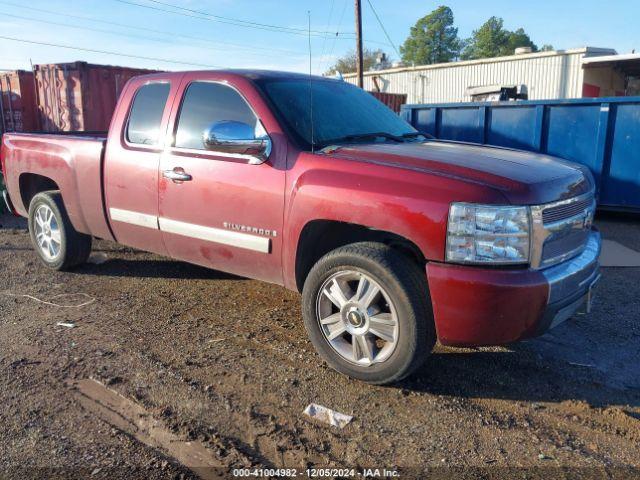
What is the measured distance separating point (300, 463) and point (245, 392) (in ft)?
2.51

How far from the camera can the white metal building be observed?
2498 centimetres

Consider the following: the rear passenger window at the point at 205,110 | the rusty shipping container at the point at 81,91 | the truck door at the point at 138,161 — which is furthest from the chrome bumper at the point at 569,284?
the rusty shipping container at the point at 81,91

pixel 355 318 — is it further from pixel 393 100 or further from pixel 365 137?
pixel 393 100

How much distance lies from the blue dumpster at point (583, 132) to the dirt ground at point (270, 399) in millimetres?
5064

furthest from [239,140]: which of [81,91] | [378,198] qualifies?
[81,91]

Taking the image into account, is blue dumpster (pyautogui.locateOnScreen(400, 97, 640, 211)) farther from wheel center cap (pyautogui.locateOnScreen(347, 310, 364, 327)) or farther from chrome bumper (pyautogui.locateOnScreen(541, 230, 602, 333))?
wheel center cap (pyautogui.locateOnScreen(347, 310, 364, 327))

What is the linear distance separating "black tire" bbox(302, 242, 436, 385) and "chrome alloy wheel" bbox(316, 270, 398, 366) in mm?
36

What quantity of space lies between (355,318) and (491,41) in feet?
265

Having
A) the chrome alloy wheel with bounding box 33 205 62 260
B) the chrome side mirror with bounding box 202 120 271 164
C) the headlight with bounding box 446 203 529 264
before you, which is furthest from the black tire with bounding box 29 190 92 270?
the headlight with bounding box 446 203 529 264

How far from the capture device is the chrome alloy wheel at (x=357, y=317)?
3352 millimetres

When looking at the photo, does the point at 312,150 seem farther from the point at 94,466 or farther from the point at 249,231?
the point at 94,466

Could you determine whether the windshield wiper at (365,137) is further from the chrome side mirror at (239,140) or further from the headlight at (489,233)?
the headlight at (489,233)

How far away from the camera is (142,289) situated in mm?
5359

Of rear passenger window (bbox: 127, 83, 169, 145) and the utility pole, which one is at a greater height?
the utility pole
